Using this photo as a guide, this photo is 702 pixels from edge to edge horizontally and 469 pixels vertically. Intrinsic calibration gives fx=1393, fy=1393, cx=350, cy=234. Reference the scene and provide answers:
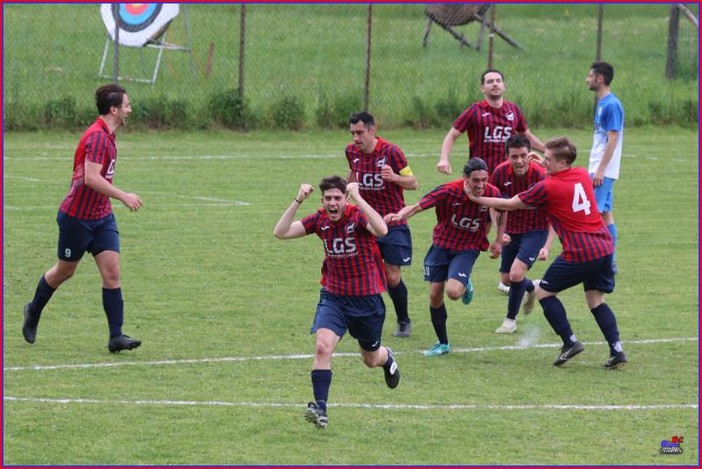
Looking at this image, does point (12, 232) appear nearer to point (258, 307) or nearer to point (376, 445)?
point (258, 307)

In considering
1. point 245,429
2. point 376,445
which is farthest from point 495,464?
point 245,429

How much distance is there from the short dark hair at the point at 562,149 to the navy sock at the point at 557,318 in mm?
1133

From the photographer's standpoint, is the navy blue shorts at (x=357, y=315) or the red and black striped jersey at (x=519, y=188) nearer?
the navy blue shorts at (x=357, y=315)

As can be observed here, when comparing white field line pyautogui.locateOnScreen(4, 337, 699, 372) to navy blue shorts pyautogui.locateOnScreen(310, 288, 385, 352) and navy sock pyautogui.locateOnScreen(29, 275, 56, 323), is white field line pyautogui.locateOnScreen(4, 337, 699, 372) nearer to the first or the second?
navy sock pyautogui.locateOnScreen(29, 275, 56, 323)

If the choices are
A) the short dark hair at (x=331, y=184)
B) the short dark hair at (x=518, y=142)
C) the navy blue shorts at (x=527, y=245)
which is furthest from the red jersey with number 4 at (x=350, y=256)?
the navy blue shorts at (x=527, y=245)

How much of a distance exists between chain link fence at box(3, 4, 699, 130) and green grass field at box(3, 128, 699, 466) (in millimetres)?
6560

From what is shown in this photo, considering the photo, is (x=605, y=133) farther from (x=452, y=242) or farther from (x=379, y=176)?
Result: (x=452, y=242)

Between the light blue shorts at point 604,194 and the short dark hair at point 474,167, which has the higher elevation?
the short dark hair at point 474,167

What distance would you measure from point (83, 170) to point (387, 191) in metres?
2.64

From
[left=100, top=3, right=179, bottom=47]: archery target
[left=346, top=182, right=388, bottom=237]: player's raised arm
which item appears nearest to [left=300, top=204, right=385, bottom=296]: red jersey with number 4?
[left=346, top=182, right=388, bottom=237]: player's raised arm

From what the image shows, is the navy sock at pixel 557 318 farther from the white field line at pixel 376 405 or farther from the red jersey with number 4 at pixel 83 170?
the red jersey with number 4 at pixel 83 170

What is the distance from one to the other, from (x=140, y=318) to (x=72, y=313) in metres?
0.65

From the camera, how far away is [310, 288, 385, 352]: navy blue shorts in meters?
9.31

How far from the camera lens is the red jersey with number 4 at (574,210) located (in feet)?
34.8
